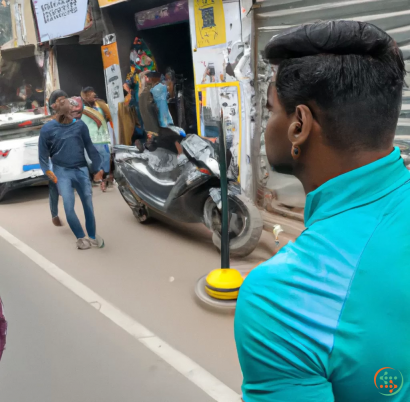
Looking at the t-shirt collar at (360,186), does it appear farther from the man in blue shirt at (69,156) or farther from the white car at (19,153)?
the white car at (19,153)

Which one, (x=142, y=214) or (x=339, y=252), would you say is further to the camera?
(x=142, y=214)

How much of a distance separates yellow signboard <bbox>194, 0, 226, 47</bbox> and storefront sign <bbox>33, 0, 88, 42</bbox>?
3.32 metres

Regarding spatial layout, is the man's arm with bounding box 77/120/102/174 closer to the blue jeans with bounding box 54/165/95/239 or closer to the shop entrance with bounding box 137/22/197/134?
the blue jeans with bounding box 54/165/95/239

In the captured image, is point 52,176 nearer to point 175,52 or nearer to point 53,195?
point 53,195

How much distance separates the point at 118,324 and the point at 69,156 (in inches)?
92.9

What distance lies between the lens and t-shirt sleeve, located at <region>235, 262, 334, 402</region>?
754 millimetres

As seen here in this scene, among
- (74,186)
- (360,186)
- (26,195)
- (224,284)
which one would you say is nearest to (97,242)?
(74,186)

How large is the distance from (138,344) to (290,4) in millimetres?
3892

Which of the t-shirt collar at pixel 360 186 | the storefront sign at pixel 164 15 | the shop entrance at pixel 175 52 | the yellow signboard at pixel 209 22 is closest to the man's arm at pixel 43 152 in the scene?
the yellow signboard at pixel 209 22

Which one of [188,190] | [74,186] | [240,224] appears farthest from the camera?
[74,186]

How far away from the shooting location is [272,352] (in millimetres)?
771

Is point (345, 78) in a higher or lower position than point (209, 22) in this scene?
lower

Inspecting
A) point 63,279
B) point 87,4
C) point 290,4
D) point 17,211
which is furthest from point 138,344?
point 87,4

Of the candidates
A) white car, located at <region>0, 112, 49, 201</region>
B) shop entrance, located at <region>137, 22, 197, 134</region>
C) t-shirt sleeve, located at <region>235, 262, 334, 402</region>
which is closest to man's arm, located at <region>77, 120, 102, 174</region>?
white car, located at <region>0, 112, 49, 201</region>
